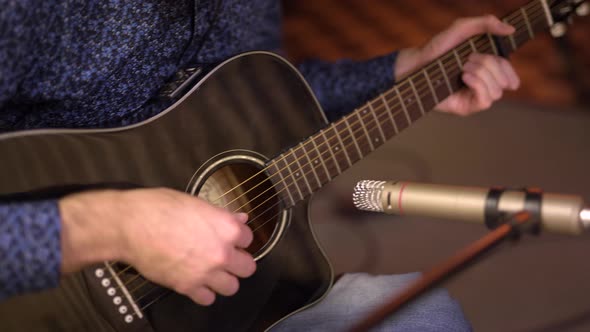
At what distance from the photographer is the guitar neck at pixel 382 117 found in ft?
3.19

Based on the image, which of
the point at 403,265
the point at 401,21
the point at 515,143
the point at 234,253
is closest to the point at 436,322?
the point at 234,253

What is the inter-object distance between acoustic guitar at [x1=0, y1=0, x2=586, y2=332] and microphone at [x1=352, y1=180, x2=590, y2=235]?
28 centimetres

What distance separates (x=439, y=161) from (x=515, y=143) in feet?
1.22

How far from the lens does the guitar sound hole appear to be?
0.94 meters

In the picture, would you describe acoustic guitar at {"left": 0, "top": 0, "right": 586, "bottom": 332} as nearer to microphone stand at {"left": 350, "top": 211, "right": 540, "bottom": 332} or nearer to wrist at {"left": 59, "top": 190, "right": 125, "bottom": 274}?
wrist at {"left": 59, "top": 190, "right": 125, "bottom": 274}

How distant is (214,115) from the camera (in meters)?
0.93

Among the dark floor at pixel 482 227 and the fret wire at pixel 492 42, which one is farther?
the dark floor at pixel 482 227

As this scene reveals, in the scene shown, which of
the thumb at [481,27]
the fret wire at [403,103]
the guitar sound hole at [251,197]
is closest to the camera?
the guitar sound hole at [251,197]

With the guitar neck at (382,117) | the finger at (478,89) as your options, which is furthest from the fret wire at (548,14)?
the finger at (478,89)

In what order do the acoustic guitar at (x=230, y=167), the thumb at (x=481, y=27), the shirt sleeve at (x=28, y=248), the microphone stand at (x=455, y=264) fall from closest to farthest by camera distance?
the microphone stand at (x=455, y=264) → the shirt sleeve at (x=28, y=248) → the acoustic guitar at (x=230, y=167) → the thumb at (x=481, y=27)

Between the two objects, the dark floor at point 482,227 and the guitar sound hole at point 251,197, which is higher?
the guitar sound hole at point 251,197

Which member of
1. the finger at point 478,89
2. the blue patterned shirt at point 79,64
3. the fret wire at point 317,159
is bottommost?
the finger at point 478,89

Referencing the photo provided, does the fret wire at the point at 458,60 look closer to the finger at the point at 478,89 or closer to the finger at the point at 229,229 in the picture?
the finger at the point at 478,89

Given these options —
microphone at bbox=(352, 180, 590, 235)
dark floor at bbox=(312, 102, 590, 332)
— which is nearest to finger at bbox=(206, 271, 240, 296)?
microphone at bbox=(352, 180, 590, 235)
